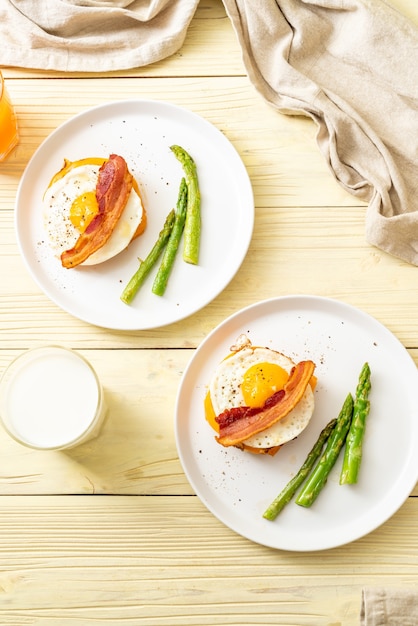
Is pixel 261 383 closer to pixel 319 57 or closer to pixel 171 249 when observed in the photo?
pixel 171 249

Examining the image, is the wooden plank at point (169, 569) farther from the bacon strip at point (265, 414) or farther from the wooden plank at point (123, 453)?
the bacon strip at point (265, 414)

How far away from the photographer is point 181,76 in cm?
392

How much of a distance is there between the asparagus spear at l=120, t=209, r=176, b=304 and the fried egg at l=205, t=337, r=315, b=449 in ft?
1.87

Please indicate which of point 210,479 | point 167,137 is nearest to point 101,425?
A: point 210,479

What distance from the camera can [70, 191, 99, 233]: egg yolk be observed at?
3602 millimetres

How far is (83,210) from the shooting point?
11.9 feet

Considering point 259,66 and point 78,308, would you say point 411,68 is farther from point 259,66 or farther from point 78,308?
point 78,308

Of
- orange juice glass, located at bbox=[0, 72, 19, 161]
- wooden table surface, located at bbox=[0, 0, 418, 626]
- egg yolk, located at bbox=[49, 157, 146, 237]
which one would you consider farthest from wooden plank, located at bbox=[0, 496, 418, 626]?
orange juice glass, located at bbox=[0, 72, 19, 161]

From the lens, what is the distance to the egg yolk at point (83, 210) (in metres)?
3.60

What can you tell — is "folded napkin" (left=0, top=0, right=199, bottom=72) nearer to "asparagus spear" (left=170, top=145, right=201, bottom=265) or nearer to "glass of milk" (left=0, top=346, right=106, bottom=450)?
"asparagus spear" (left=170, top=145, right=201, bottom=265)

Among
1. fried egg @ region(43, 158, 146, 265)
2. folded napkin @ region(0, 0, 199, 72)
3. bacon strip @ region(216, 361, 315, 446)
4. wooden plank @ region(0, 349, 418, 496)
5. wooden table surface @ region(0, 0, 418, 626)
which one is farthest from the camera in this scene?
folded napkin @ region(0, 0, 199, 72)

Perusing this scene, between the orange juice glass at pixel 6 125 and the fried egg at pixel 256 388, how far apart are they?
60.5 inches

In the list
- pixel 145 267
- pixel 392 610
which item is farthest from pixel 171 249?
pixel 392 610

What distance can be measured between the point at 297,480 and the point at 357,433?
34cm
